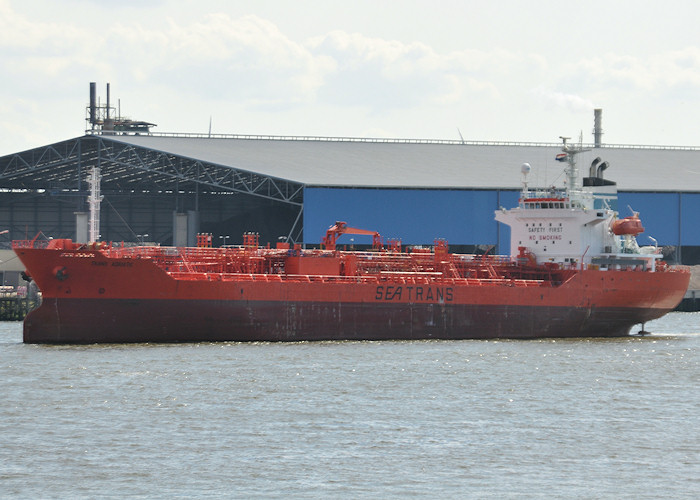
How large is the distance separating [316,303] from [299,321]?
0.95 m

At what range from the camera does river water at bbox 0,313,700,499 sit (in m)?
21.5

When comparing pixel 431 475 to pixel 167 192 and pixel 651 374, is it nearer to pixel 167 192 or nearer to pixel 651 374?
pixel 651 374

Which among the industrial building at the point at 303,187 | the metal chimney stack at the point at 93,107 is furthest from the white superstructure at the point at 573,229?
the metal chimney stack at the point at 93,107

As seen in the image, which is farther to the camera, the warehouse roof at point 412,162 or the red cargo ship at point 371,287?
the warehouse roof at point 412,162

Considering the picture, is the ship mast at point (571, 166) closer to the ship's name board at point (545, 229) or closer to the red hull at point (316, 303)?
the ship's name board at point (545, 229)

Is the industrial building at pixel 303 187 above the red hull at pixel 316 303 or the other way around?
above

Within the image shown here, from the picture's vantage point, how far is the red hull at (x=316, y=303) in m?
41.2

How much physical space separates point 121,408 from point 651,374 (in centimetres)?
1647

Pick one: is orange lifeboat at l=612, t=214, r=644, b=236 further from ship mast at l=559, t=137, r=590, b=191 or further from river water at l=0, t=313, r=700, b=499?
river water at l=0, t=313, r=700, b=499

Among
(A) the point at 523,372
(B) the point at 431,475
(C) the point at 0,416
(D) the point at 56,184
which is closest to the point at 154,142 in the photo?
(D) the point at 56,184

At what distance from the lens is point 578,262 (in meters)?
50.9

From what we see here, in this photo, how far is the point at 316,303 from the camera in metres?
44.4

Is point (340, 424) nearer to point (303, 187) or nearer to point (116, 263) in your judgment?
point (116, 263)

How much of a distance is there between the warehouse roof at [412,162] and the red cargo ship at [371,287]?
20.1 meters
